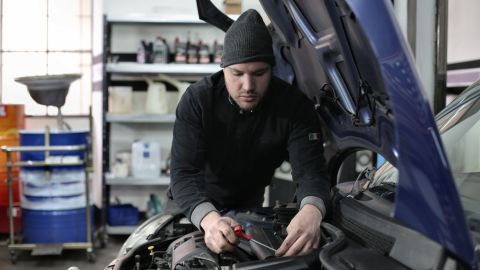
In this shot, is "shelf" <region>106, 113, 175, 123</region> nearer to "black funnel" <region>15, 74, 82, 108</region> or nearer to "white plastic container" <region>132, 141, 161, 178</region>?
"white plastic container" <region>132, 141, 161, 178</region>

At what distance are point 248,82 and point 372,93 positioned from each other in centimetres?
43

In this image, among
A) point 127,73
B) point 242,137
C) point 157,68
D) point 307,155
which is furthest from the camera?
point 127,73

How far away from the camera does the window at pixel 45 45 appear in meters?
6.19

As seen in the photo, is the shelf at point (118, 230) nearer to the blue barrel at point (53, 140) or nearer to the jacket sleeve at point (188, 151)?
the blue barrel at point (53, 140)

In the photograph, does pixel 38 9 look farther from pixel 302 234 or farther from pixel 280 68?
pixel 302 234

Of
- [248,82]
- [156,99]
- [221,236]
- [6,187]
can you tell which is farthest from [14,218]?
[221,236]

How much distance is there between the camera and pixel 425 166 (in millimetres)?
1049

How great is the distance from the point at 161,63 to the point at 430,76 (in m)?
3.18

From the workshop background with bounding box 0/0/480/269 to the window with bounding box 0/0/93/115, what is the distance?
1 cm

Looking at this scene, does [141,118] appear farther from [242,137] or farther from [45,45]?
[242,137]

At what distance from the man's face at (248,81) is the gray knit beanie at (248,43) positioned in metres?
0.02

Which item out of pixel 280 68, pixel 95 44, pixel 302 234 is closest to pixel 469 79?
pixel 280 68

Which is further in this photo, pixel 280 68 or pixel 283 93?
pixel 280 68

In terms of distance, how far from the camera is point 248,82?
1860mm
